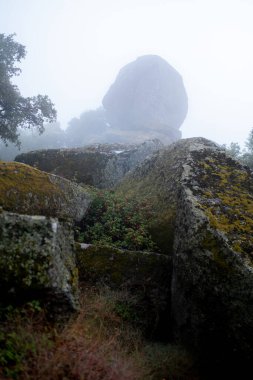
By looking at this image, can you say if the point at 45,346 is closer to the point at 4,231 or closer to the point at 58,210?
the point at 4,231

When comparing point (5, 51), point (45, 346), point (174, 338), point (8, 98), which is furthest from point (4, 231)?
point (5, 51)

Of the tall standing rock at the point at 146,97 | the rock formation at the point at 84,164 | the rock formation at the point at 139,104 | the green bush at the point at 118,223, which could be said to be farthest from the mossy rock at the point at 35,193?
the tall standing rock at the point at 146,97

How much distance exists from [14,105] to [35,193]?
57.0 feet

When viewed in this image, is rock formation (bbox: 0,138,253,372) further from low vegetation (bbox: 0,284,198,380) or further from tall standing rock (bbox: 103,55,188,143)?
tall standing rock (bbox: 103,55,188,143)

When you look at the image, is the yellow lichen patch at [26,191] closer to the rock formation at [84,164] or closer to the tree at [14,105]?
the rock formation at [84,164]

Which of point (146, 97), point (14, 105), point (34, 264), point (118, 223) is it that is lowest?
point (34, 264)

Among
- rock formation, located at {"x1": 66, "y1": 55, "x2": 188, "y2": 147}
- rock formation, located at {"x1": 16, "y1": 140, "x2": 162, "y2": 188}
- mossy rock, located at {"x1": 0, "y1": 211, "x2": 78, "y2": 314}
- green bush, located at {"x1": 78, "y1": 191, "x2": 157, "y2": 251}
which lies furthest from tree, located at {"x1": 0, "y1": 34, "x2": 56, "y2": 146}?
rock formation, located at {"x1": 66, "y1": 55, "x2": 188, "y2": 147}

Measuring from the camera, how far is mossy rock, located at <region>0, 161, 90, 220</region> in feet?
22.1

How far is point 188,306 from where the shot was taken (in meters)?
5.82

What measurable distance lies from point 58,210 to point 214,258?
3898mm

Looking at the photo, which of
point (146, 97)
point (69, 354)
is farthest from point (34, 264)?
point (146, 97)

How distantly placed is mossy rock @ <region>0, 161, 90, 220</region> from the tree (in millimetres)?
15526

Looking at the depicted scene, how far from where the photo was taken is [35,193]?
281 inches

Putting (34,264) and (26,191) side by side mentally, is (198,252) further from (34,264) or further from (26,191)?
(26,191)
